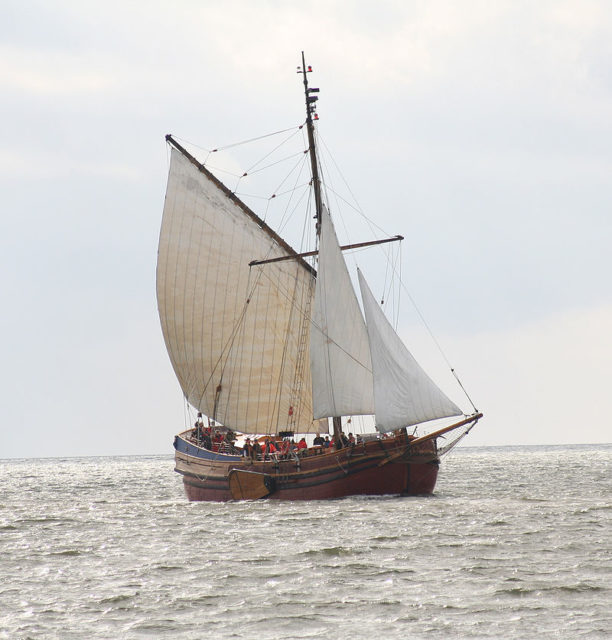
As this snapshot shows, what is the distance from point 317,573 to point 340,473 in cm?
1939

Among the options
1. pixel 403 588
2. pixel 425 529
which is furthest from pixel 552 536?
pixel 403 588

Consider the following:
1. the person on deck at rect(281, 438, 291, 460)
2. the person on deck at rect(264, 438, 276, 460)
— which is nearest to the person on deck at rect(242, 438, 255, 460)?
the person on deck at rect(264, 438, 276, 460)

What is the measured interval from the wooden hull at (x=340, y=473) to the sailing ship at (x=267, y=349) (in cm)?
6

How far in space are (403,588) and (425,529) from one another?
1084 centimetres

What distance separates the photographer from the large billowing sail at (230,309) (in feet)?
174

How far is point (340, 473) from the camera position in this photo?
43.9 meters

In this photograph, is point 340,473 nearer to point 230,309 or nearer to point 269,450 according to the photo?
point 269,450

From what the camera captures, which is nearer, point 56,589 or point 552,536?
point 56,589

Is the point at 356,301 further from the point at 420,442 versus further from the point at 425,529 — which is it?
the point at 425,529

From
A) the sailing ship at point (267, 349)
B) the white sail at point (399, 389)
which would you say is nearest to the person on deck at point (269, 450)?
the sailing ship at point (267, 349)

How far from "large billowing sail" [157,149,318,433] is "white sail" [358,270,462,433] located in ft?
28.0

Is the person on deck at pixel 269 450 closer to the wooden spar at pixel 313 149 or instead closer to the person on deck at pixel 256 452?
the person on deck at pixel 256 452

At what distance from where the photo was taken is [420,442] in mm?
44719

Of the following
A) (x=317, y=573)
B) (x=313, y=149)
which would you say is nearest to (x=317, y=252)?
(x=313, y=149)
